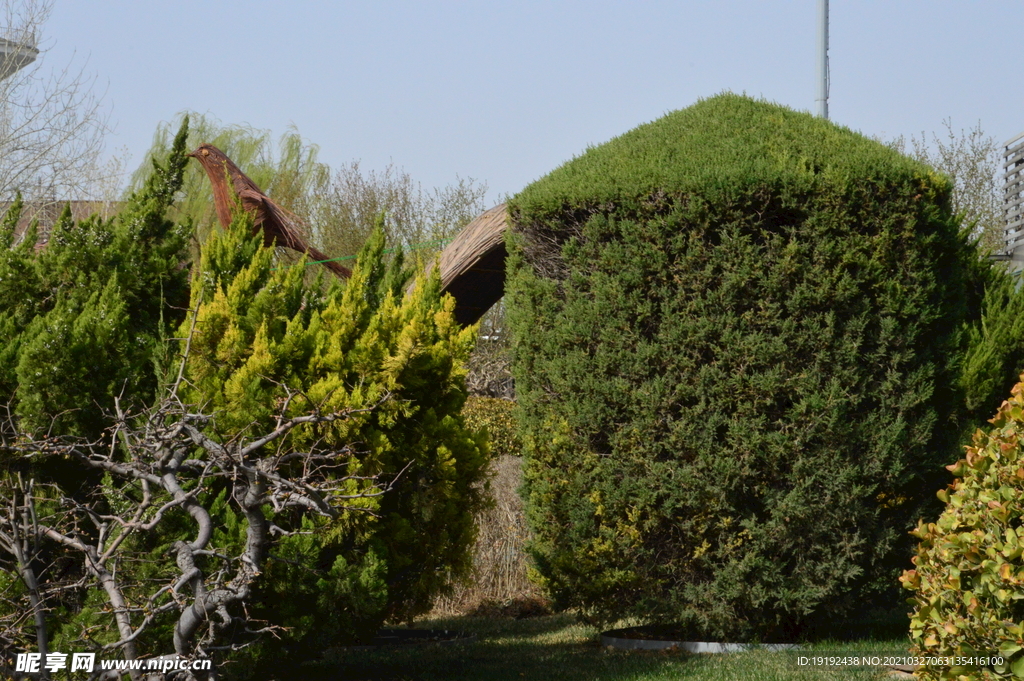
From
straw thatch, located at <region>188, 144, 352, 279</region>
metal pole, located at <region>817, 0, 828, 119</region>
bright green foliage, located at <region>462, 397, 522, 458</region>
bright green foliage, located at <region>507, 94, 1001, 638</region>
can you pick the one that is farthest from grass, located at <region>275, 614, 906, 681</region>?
metal pole, located at <region>817, 0, 828, 119</region>

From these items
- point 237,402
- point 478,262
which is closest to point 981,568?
point 237,402

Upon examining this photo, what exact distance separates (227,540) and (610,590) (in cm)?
236

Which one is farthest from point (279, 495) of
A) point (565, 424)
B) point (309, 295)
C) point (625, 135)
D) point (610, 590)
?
point (625, 135)

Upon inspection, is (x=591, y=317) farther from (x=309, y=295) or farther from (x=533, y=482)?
(x=309, y=295)

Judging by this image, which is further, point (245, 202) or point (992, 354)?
point (245, 202)

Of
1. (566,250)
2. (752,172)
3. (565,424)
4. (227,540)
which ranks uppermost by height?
(752,172)

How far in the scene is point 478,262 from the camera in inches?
313

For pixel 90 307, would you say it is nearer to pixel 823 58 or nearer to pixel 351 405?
pixel 351 405

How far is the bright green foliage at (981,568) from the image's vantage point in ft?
10.0

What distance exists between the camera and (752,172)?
5.07 metres

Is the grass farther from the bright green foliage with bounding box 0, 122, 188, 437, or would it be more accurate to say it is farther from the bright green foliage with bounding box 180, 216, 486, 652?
the bright green foliage with bounding box 0, 122, 188, 437

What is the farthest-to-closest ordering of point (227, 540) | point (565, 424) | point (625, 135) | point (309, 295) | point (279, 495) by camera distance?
1. point (625, 135)
2. point (565, 424)
3. point (309, 295)
4. point (227, 540)
5. point (279, 495)

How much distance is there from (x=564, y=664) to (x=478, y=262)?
379 centimetres

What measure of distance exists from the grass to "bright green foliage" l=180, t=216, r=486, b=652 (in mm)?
494
